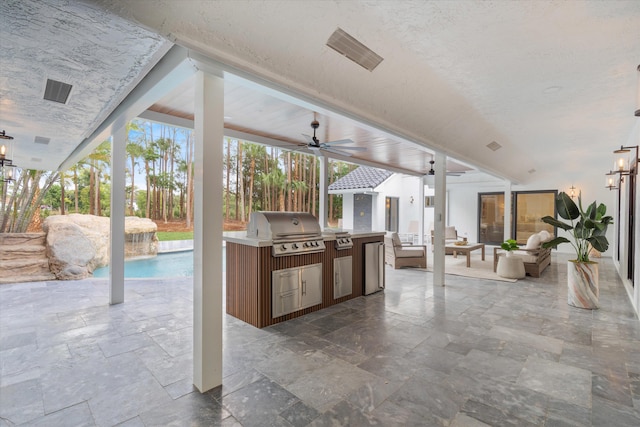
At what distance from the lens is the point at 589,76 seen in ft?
11.2

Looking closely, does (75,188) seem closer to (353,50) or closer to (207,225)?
(207,225)

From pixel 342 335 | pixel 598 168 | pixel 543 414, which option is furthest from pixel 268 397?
pixel 598 168

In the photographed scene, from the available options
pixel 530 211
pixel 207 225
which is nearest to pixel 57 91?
pixel 207 225

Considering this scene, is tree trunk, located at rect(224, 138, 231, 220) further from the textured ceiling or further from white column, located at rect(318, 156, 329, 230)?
the textured ceiling

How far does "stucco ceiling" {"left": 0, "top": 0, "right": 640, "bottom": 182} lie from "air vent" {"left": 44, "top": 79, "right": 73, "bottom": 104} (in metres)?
0.07

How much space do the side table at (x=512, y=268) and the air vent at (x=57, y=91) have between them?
7.29 metres

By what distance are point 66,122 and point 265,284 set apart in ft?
10.7

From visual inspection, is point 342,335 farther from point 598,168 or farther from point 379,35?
point 598,168

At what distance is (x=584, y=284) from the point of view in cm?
422

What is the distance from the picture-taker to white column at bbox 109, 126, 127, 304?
4.29 meters

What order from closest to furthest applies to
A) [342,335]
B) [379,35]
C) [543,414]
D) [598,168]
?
1. [543,414]
2. [379,35]
3. [342,335]
4. [598,168]

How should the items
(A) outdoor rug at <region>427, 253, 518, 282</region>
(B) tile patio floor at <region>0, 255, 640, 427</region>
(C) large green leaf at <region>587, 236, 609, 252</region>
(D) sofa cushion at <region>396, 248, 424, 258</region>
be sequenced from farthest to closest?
1. (D) sofa cushion at <region>396, 248, 424, 258</region>
2. (A) outdoor rug at <region>427, 253, 518, 282</region>
3. (C) large green leaf at <region>587, 236, 609, 252</region>
4. (B) tile patio floor at <region>0, 255, 640, 427</region>

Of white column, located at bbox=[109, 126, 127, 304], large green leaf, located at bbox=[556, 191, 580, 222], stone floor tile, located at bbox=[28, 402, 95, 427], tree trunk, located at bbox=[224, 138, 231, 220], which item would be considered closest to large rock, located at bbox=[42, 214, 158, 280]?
white column, located at bbox=[109, 126, 127, 304]

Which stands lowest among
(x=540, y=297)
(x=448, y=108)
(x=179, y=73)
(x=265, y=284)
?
(x=540, y=297)
